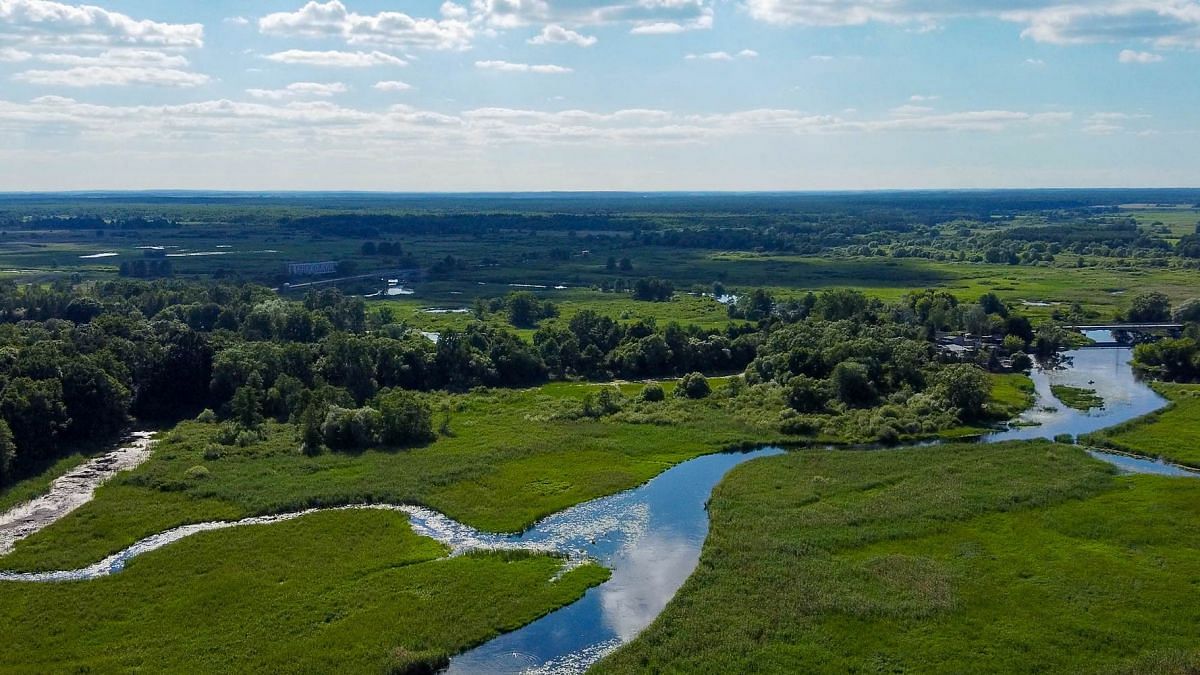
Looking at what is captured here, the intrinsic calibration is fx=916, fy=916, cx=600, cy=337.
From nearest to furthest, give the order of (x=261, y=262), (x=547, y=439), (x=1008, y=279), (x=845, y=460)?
(x=845, y=460) → (x=547, y=439) → (x=1008, y=279) → (x=261, y=262)

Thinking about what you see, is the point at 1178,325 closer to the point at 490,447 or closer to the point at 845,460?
the point at 845,460

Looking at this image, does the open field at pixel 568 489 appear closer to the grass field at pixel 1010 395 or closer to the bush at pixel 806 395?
the bush at pixel 806 395

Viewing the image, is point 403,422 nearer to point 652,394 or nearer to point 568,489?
point 568,489

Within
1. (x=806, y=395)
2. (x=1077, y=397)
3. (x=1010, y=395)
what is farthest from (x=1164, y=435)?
(x=806, y=395)

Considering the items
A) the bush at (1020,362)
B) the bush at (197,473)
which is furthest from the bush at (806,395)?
the bush at (197,473)

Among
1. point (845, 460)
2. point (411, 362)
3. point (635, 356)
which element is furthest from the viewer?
point (635, 356)

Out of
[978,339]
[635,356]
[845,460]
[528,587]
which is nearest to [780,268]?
[978,339]

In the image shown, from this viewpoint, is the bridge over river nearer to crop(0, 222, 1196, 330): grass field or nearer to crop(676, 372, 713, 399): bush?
crop(0, 222, 1196, 330): grass field
